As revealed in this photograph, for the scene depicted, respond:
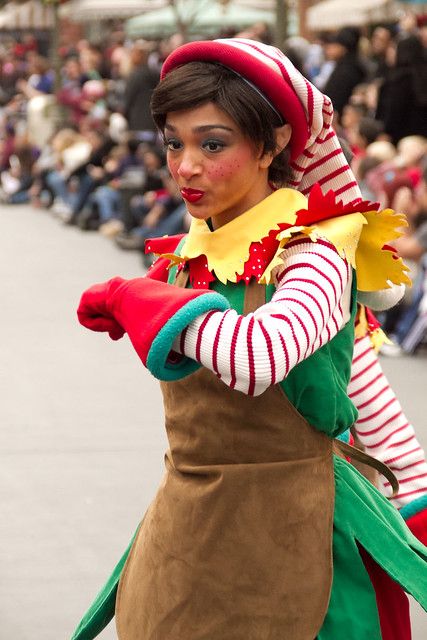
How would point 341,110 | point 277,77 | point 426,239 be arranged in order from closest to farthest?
point 277,77, point 426,239, point 341,110

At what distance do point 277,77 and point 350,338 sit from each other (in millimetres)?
487

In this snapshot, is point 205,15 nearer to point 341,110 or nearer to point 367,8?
point 367,8

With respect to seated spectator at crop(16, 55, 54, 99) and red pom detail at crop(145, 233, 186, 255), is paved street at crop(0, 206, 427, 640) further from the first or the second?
seated spectator at crop(16, 55, 54, 99)

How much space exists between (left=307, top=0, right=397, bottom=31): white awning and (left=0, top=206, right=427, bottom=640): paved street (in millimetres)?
8325

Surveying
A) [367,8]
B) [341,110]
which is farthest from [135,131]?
[367,8]

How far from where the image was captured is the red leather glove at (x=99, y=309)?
86.2 inches

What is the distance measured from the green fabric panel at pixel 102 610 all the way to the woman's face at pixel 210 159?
74 centimetres

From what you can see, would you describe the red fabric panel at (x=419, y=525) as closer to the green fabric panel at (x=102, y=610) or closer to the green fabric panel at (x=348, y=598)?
the green fabric panel at (x=348, y=598)

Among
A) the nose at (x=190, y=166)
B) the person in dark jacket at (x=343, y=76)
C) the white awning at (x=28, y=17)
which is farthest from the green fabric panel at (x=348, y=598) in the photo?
the white awning at (x=28, y=17)

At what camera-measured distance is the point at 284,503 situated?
2361mm

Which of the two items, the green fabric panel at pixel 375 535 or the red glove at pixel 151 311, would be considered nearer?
the red glove at pixel 151 311

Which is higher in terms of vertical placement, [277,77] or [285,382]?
[277,77]

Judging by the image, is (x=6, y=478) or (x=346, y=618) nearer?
(x=346, y=618)

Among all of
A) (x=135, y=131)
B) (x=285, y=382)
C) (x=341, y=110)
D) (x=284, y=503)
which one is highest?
(x=285, y=382)
